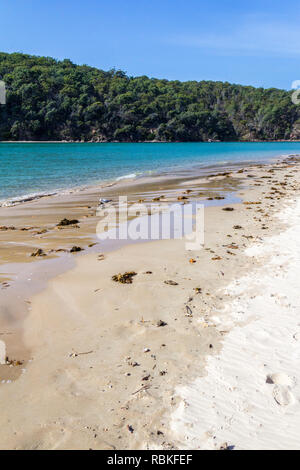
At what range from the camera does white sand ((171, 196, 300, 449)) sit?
7.68ft

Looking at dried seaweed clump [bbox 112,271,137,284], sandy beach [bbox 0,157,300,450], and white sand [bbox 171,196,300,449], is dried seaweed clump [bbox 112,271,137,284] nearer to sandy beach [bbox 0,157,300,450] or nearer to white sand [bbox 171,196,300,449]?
sandy beach [bbox 0,157,300,450]

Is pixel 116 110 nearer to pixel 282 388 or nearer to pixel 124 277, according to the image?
pixel 124 277

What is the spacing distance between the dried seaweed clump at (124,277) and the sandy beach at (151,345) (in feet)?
0.33

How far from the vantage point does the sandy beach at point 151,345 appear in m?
2.41

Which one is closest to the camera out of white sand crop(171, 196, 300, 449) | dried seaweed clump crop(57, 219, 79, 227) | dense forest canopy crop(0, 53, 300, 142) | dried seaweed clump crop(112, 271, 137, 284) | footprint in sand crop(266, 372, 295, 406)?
white sand crop(171, 196, 300, 449)

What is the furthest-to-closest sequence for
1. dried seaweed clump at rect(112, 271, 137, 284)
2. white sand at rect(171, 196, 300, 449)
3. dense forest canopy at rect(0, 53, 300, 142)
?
dense forest canopy at rect(0, 53, 300, 142)
dried seaweed clump at rect(112, 271, 137, 284)
white sand at rect(171, 196, 300, 449)

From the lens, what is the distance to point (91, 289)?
15.4 ft

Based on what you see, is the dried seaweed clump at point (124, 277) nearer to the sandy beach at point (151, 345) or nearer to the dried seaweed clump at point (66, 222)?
the sandy beach at point (151, 345)

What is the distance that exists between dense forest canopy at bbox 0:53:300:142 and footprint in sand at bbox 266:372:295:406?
10510 cm

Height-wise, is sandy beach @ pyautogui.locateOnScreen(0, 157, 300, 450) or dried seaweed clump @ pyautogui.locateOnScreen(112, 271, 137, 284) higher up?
dried seaweed clump @ pyautogui.locateOnScreen(112, 271, 137, 284)

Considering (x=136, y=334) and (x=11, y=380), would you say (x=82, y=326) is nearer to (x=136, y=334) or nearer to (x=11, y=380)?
(x=136, y=334)

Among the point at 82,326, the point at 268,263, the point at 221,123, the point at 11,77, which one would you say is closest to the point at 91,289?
the point at 82,326

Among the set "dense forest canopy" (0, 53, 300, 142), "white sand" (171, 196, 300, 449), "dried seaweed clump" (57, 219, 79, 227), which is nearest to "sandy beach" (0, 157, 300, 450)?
"white sand" (171, 196, 300, 449)
